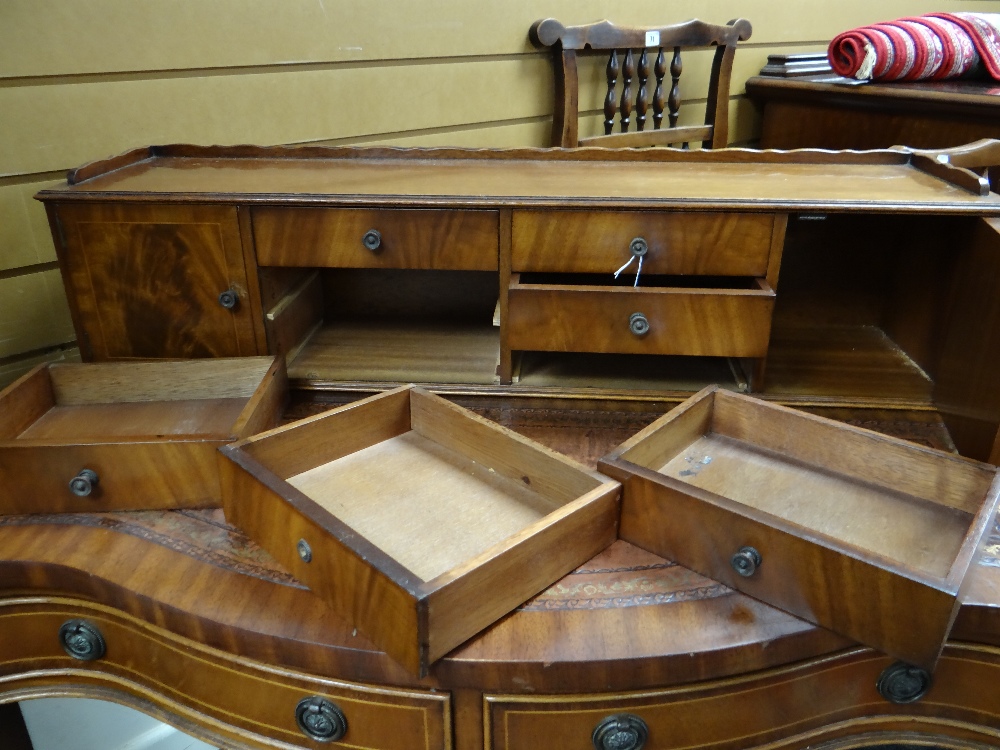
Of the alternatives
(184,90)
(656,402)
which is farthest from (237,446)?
(184,90)

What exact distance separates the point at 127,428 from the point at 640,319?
2.06 feet

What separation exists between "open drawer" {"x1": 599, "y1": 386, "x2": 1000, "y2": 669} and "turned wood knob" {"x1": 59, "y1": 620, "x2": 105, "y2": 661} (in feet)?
1.75

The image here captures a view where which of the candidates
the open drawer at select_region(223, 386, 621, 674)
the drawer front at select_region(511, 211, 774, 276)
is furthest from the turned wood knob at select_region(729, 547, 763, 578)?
the drawer front at select_region(511, 211, 774, 276)

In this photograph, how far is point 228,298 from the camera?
99 centimetres

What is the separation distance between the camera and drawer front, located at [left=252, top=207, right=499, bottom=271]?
37.5 inches

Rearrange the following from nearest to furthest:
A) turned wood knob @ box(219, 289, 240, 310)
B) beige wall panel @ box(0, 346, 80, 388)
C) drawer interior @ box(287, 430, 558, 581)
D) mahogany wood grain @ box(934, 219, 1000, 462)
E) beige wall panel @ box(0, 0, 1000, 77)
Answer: drawer interior @ box(287, 430, 558, 581) → mahogany wood grain @ box(934, 219, 1000, 462) → turned wood knob @ box(219, 289, 240, 310) → beige wall panel @ box(0, 0, 1000, 77) → beige wall panel @ box(0, 346, 80, 388)

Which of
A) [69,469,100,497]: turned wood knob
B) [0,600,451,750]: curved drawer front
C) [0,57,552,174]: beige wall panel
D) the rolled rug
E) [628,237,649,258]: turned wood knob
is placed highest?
the rolled rug

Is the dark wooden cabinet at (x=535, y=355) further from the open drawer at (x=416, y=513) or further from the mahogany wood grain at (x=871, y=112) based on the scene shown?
the mahogany wood grain at (x=871, y=112)

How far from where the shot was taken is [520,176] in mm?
1108

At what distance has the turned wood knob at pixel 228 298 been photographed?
0.99 m

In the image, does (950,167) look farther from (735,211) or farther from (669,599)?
(669,599)

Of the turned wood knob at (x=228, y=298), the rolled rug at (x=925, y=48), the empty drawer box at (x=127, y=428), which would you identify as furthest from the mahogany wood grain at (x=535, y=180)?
the rolled rug at (x=925, y=48)

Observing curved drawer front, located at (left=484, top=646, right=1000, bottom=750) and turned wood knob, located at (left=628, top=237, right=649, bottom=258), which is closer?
curved drawer front, located at (left=484, top=646, right=1000, bottom=750)

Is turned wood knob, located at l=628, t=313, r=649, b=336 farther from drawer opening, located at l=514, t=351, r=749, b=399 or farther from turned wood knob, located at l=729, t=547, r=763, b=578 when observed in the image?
turned wood knob, located at l=729, t=547, r=763, b=578
